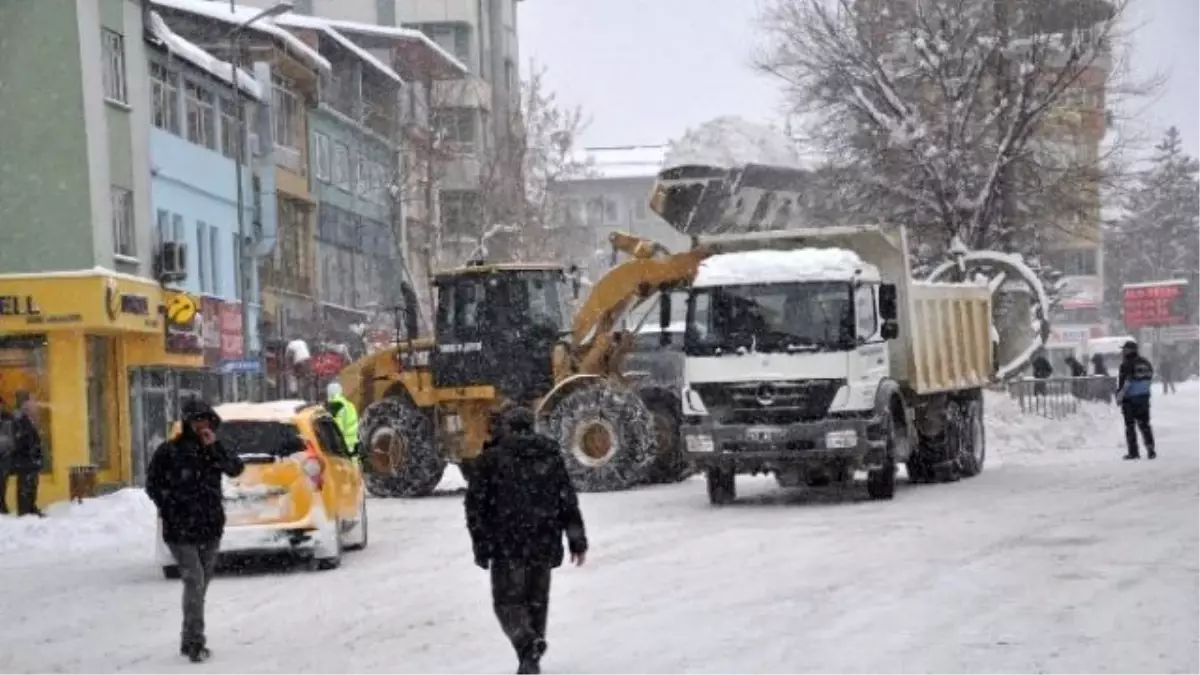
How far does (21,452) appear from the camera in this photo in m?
26.7

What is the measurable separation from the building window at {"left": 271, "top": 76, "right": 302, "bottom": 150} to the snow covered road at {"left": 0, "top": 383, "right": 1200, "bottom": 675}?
29784mm

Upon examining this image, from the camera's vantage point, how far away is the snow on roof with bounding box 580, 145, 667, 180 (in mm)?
124750

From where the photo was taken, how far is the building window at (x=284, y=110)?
5347cm

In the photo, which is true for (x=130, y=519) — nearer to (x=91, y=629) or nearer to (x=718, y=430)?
(x=718, y=430)

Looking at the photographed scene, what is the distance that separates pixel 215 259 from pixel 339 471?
85.4 feet

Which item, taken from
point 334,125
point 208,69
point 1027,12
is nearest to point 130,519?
point 208,69

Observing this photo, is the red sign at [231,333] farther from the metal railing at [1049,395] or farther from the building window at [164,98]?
the metal railing at [1049,395]

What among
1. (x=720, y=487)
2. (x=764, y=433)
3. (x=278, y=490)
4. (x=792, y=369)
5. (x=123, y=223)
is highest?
(x=123, y=223)

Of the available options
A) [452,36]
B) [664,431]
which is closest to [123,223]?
[664,431]

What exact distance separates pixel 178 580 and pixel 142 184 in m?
20.5

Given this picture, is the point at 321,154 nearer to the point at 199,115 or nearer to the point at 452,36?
the point at 199,115

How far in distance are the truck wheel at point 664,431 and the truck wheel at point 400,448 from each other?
292cm

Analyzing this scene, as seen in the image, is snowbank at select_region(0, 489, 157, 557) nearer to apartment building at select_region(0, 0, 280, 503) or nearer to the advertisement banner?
apartment building at select_region(0, 0, 280, 503)

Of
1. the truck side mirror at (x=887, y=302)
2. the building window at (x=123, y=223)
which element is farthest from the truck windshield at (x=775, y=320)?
the building window at (x=123, y=223)
